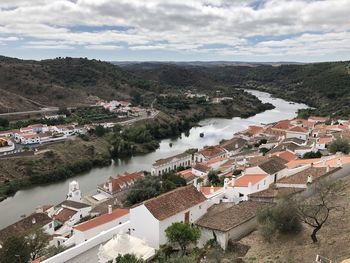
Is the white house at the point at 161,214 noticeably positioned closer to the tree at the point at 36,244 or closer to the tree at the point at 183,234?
the tree at the point at 183,234

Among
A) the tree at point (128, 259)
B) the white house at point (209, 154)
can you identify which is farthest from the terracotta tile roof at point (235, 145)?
the tree at point (128, 259)

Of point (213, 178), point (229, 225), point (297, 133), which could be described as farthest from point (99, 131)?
point (229, 225)

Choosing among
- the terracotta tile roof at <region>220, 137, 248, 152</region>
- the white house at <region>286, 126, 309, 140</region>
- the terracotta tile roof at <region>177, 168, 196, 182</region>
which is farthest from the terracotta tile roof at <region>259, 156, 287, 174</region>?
the white house at <region>286, 126, 309, 140</region>

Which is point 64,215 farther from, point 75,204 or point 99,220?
point 99,220

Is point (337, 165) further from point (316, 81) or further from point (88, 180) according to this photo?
point (316, 81)

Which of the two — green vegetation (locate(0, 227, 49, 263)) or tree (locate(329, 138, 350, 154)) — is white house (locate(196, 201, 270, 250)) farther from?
tree (locate(329, 138, 350, 154))

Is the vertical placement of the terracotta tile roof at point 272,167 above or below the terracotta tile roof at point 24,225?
above
